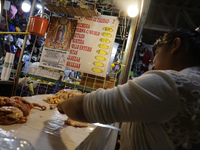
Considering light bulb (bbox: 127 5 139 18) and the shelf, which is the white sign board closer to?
the shelf

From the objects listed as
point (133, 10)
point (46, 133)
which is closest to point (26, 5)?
point (133, 10)

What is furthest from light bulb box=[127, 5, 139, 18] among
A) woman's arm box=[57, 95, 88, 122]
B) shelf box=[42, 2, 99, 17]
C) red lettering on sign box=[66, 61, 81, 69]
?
woman's arm box=[57, 95, 88, 122]

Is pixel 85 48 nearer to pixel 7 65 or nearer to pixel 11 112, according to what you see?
pixel 7 65

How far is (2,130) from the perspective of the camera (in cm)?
118

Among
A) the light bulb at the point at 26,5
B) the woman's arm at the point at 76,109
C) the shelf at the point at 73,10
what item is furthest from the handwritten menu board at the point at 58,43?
the light bulb at the point at 26,5

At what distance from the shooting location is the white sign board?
11.7 ft

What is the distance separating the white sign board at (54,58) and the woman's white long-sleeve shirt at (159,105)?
2992 millimetres

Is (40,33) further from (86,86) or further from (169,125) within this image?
(169,125)

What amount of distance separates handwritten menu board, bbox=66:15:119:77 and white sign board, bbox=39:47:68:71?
0.15m

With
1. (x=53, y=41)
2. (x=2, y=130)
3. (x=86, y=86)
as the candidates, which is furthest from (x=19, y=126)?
(x=53, y=41)

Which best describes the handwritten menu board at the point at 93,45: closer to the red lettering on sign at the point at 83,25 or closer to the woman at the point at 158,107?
the red lettering on sign at the point at 83,25

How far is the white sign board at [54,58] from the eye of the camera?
3.56 m

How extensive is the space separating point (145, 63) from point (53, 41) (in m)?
5.17

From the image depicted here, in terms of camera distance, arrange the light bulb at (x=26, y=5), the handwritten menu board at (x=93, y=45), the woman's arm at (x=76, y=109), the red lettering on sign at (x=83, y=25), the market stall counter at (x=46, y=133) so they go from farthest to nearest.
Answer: the light bulb at (x=26, y=5), the red lettering on sign at (x=83, y=25), the handwritten menu board at (x=93, y=45), the market stall counter at (x=46, y=133), the woman's arm at (x=76, y=109)
